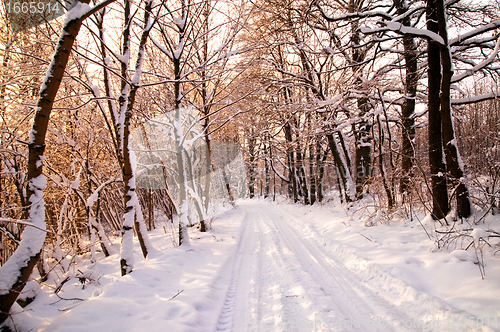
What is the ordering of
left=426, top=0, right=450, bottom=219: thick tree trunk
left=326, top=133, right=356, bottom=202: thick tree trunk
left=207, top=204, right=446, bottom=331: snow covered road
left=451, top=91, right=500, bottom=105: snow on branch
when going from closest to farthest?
left=207, top=204, right=446, bottom=331: snow covered road, left=451, top=91, right=500, bottom=105: snow on branch, left=426, top=0, right=450, bottom=219: thick tree trunk, left=326, top=133, right=356, bottom=202: thick tree trunk

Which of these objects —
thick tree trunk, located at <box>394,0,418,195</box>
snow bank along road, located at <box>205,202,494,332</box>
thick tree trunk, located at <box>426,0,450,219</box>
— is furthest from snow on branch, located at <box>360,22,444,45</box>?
snow bank along road, located at <box>205,202,494,332</box>

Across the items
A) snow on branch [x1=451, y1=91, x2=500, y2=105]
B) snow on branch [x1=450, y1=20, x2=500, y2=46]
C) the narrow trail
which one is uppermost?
snow on branch [x1=450, y1=20, x2=500, y2=46]

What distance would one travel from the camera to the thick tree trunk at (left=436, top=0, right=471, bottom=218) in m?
4.39

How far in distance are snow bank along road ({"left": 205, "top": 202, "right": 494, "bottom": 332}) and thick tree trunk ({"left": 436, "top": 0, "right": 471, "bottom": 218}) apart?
2679 mm

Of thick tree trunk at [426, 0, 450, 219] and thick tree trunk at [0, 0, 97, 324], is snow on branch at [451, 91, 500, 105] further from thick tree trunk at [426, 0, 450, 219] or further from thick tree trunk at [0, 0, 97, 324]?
thick tree trunk at [0, 0, 97, 324]

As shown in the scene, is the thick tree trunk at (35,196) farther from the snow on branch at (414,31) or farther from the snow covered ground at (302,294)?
the snow on branch at (414,31)

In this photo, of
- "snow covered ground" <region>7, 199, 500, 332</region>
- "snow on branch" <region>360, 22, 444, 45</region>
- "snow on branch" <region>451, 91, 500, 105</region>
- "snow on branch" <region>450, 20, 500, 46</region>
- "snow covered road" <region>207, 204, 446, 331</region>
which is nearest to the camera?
"snow covered ground" <region>7, 199, 500, 332</region>

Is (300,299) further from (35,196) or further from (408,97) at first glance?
(408,97)

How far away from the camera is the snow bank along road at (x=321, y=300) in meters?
2.54

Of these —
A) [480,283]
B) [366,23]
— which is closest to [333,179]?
[366,23]

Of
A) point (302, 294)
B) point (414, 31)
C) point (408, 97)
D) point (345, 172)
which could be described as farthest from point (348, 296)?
point (408, 97)

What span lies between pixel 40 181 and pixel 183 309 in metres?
2.50

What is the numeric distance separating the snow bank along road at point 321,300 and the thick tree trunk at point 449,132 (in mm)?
2679

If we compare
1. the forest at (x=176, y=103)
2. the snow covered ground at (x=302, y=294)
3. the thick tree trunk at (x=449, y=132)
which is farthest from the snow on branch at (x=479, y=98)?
the snow covered ground at (x=302, y=294)
